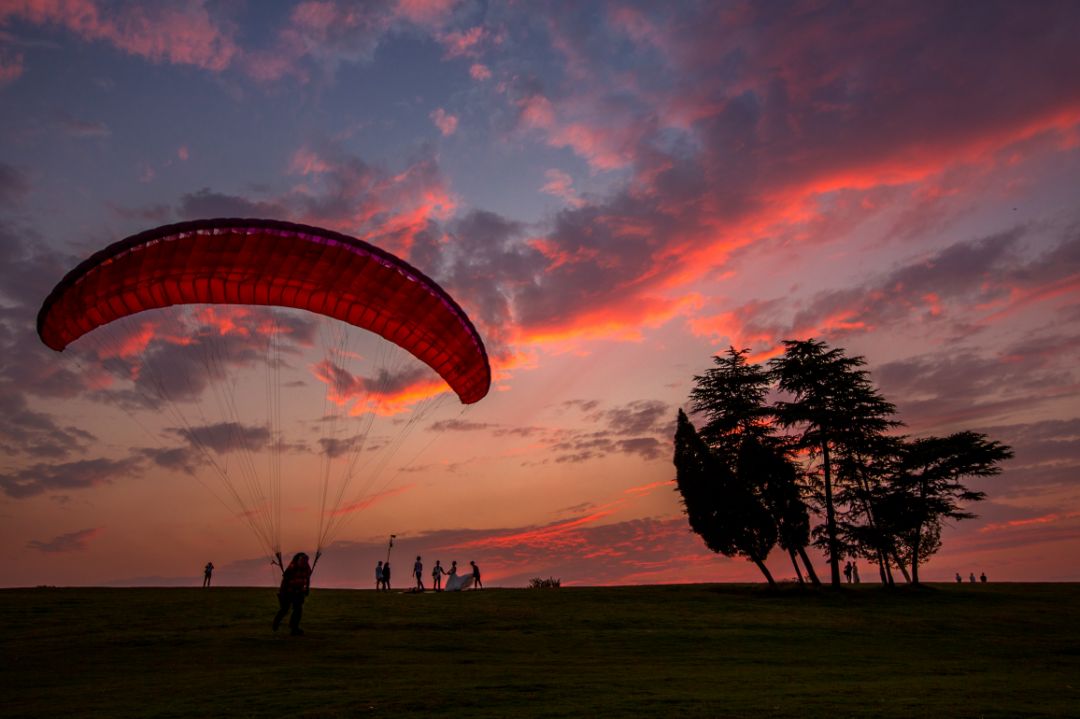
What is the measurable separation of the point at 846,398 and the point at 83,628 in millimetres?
39923

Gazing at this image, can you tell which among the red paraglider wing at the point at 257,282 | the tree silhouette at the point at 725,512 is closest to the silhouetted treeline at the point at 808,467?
the tree silhouette at the point at 725,512

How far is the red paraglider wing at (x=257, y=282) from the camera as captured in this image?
18812 mm

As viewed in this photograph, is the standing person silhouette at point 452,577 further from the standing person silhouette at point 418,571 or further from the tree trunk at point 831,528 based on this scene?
the tree trunk at point 831,528

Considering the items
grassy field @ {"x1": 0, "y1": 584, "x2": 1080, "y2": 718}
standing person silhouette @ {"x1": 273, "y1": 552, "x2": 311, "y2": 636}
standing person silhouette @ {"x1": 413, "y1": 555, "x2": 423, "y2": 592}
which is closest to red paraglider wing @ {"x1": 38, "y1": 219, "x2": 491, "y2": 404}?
standing person silhouette @ {"x1": 273, "y1": 552, "x2": 311, "y2": 636}

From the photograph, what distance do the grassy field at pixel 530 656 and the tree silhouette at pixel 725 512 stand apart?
5021mm

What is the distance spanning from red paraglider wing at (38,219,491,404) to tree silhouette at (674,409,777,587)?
22964 millimetres

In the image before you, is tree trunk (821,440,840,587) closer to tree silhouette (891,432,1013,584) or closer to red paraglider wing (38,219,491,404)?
tree silhouette (891,432,1013,584)

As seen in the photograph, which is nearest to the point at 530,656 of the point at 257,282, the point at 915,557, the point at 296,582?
the point at 296,582

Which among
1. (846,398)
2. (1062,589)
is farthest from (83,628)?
(1062,589)

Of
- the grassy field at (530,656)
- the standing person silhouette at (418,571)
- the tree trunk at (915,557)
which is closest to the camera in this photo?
the grassy field at (530,656)

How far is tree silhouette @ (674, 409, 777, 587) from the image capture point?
41.2 m

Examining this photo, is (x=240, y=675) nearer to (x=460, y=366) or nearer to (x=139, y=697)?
(x=139, y=697)

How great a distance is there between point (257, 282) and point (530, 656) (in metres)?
12.7

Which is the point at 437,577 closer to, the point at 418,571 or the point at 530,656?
the point at 418,571
